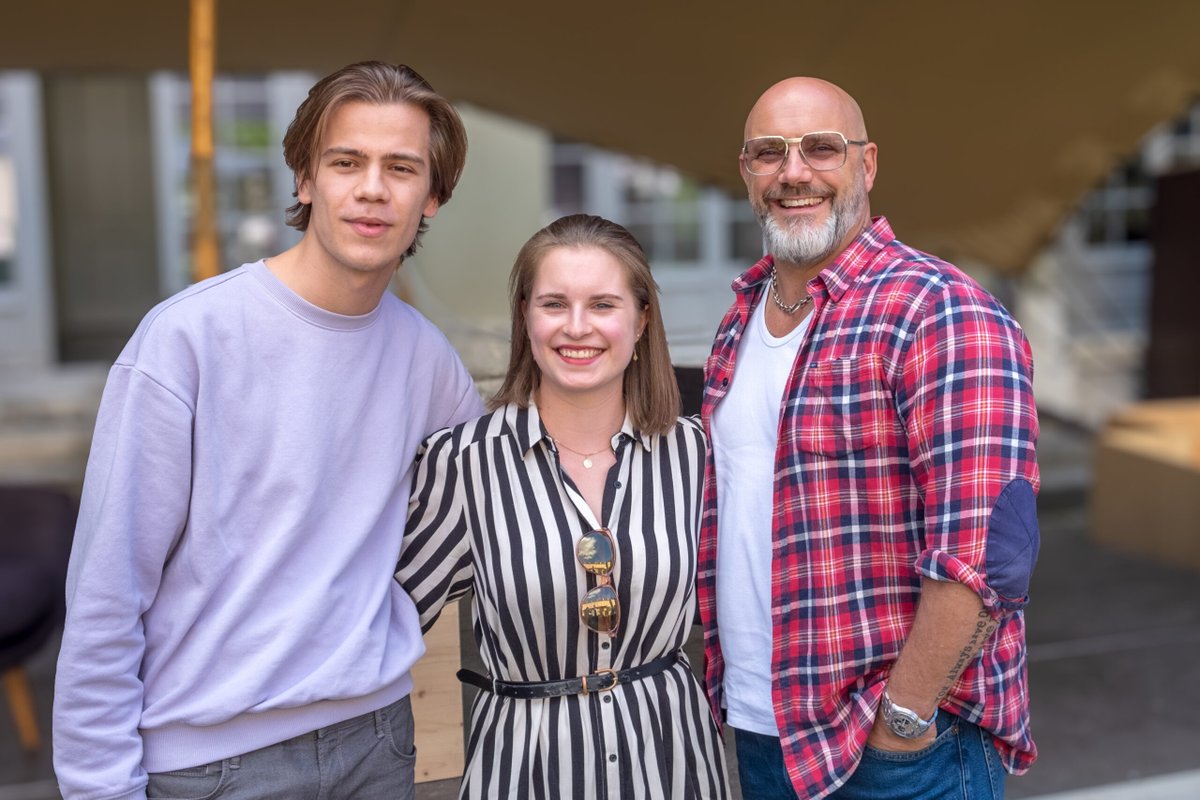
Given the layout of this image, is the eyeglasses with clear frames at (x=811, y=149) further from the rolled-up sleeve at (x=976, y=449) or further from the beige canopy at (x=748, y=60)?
the beige canopy at (x=748, y=60)

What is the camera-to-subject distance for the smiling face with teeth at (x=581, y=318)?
1833mm

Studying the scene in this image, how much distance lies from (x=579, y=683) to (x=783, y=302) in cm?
73

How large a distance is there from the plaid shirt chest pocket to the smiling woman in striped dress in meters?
0.24

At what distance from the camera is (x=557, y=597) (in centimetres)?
179

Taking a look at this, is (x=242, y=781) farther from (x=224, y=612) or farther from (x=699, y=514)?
(x=699, y=514)

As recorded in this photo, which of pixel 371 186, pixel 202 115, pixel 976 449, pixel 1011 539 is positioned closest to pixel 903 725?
pixel 1011 539

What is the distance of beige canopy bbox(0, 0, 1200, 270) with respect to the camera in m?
4.90

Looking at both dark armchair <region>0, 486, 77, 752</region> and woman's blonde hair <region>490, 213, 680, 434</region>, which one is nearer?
woman's blonde hair <region>490, 213, 680, 434</region>

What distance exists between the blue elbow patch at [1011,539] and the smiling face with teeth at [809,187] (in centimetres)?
51

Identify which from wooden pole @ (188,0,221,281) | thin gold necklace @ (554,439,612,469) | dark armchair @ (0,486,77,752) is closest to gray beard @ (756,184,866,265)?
thin gold necklace @ (554,439,612,469)

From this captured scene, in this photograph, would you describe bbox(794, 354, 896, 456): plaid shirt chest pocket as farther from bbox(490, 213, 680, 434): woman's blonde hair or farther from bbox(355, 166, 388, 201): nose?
bbox(355, 166, 388, 201): nose

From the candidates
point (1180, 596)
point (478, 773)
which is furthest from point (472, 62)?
point (1180, 596)

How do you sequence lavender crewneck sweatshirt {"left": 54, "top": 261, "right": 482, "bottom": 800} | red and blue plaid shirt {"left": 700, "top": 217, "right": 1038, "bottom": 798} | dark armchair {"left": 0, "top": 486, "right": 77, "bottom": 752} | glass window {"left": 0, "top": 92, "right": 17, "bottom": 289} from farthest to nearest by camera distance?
glass window {"left": 0, "top": 92, "right": 17, "bottom": 289} → dark armchair {"left": 0, "top": 486, "right": 77, "bottom": 752} → red and blue plaid shirt {"left": 700, "top": 217, "right": 1038, "bottom": 798} → lavender crewneck sweatshirt {"left": 54, "top": 261, "right": 482, "bottom": 800}

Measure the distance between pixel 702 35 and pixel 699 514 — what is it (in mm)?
3659
